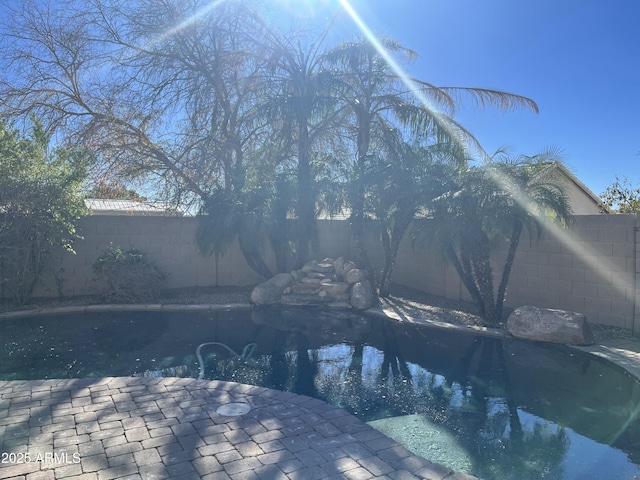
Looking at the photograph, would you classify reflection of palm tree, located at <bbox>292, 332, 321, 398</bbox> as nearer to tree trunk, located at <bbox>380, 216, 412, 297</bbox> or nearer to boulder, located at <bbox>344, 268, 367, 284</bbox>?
boulder, located at <bbox>344, 268, 367, 284</bbox>

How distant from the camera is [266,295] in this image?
388 inches

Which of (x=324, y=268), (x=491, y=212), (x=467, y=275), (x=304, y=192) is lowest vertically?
(x=324, y=268)

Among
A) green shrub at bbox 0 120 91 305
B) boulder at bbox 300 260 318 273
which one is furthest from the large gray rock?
green shrub at bbox 0 120 91 305

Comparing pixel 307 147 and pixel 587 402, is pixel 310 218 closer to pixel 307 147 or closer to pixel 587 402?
pixel 307 147

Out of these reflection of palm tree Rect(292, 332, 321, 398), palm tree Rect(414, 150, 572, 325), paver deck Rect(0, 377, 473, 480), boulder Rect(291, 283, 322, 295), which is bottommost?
reflection of palm tree Rect(292, 332, 321, 398)

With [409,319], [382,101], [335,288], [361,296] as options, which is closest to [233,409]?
[409,319]

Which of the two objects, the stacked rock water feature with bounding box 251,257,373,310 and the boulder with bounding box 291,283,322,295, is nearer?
the stacked rock water feature with bounding box 251,257,373,310

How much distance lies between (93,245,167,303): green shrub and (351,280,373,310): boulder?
14.1ft

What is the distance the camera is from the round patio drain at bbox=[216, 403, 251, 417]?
407 cm

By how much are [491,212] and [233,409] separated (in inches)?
207

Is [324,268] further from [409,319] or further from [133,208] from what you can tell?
[133,208]

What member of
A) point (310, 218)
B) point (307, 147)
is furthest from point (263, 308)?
point (307, 147)

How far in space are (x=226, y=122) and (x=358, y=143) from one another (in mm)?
3211

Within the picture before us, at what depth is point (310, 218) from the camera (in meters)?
10.9
